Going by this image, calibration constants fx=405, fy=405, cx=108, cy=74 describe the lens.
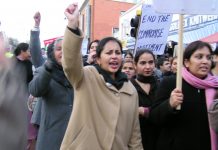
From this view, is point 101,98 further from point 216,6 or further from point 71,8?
point 216,6

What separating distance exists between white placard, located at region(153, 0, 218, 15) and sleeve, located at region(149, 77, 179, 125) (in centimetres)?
61

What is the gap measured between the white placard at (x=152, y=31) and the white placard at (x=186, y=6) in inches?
129

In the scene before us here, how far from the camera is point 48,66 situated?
3.93 metres

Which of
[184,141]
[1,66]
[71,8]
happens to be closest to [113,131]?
[184,141]

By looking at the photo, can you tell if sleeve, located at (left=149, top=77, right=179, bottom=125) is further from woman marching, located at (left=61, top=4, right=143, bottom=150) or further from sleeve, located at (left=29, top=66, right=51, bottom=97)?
sleeve, located at (left=29, top=66, right=51, bottom=97)

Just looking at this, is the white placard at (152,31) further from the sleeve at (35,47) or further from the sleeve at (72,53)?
the sleeve at (72,53)

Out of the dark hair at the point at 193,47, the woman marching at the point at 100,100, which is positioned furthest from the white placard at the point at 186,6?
the woman marching at the point at 100,100

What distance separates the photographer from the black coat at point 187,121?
3.43m

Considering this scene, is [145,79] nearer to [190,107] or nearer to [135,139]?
[190,107]

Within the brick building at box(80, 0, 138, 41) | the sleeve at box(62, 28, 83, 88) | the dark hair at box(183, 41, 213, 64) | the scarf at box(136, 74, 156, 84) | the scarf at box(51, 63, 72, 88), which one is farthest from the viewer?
the brick building at box(80, 0, 138, 41)

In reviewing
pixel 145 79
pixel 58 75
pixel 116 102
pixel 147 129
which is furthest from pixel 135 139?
pixel 58 75

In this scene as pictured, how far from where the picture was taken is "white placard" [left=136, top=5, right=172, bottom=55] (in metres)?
6.95

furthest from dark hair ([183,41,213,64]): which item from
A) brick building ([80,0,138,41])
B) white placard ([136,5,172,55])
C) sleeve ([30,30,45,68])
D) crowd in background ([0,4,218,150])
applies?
brick building ([80,0,138,41])

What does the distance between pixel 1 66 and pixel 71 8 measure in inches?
44.4
